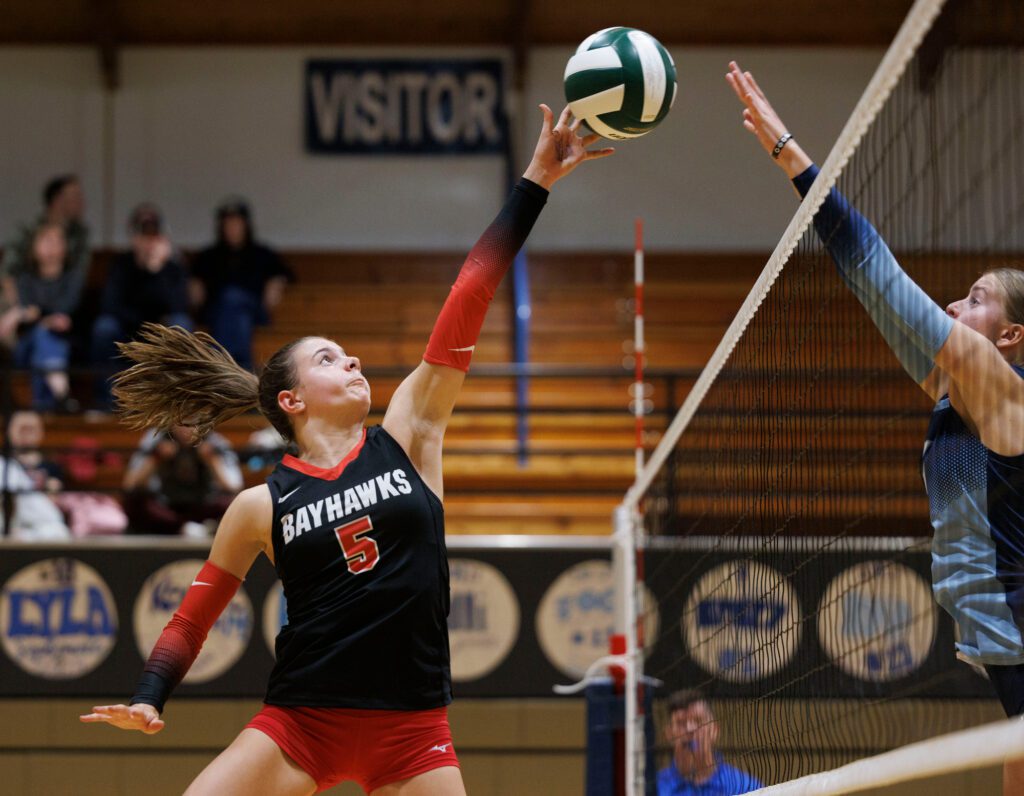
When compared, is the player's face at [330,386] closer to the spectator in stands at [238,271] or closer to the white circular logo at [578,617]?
the white circular logo at [578,617]

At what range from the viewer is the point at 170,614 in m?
7.84

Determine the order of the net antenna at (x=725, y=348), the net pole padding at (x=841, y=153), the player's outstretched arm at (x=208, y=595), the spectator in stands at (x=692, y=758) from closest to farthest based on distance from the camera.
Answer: the net pole padding at (x=841, y=153) → the net antenna at (x=725, y=348) → the player's outstretched arm at (x=208, y=595) → the spectator in stands at (x=692, y=758)

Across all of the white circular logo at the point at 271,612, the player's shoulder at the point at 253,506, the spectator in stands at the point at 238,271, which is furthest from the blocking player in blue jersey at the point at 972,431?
the spectator in stands at the point at 238,271

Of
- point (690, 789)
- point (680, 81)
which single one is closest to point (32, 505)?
point (690, 789)

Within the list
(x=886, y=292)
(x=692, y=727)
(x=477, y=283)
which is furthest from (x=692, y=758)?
(x=886, y=292)

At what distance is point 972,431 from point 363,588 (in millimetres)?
1491

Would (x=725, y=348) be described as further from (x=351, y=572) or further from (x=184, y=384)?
(x=184, y=384)

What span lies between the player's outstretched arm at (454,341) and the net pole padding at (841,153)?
603mm

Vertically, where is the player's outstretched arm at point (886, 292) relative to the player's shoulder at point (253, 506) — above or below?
above

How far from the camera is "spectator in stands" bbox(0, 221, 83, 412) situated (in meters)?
9.55

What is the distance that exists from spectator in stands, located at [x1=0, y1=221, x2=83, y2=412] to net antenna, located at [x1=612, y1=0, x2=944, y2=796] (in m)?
4.80

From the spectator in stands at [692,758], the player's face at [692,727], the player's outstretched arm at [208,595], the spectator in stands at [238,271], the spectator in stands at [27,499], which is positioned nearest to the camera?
the player's outstretched arm at [208,595]

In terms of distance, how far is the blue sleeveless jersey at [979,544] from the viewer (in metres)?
2.96

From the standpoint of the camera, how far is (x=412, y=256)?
40.9ft
